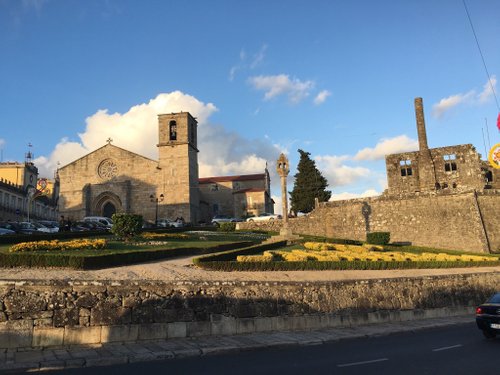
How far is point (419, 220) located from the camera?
4088 centimetres

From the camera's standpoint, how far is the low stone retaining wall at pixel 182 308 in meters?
9.98

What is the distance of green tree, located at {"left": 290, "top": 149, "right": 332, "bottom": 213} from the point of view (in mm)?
57781

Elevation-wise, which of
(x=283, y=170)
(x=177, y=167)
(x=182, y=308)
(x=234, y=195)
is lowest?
(x=182, y=308)

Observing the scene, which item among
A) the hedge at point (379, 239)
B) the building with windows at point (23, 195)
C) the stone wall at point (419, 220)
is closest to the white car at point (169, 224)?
the stone wall at point (419, 220)

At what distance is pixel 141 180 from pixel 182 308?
164 ft

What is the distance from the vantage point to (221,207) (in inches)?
2835

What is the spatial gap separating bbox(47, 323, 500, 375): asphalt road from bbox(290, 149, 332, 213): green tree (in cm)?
4564

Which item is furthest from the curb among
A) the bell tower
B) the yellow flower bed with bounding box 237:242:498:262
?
the bell tower

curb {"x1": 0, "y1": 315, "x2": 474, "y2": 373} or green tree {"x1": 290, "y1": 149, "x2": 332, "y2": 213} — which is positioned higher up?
green tree {"x1": 290, "y1": 149, "x2": 332, "y2": 213}

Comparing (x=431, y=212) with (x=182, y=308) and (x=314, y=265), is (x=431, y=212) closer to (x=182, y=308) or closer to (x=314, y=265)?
(x=314, y=265)

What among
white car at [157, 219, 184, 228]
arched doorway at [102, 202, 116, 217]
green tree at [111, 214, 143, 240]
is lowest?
green tree at [111, 214, 143, 240]

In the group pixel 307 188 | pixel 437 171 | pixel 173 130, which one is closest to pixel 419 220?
pixel 437 171

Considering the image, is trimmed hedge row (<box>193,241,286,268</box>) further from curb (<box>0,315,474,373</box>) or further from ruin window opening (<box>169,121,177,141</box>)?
ruin window opening (<box>169,121,177,141</box>)

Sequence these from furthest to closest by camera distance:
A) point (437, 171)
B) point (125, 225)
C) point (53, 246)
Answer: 1. point (437, 171)
2. point (125, 225)
3. point (53, 246)
